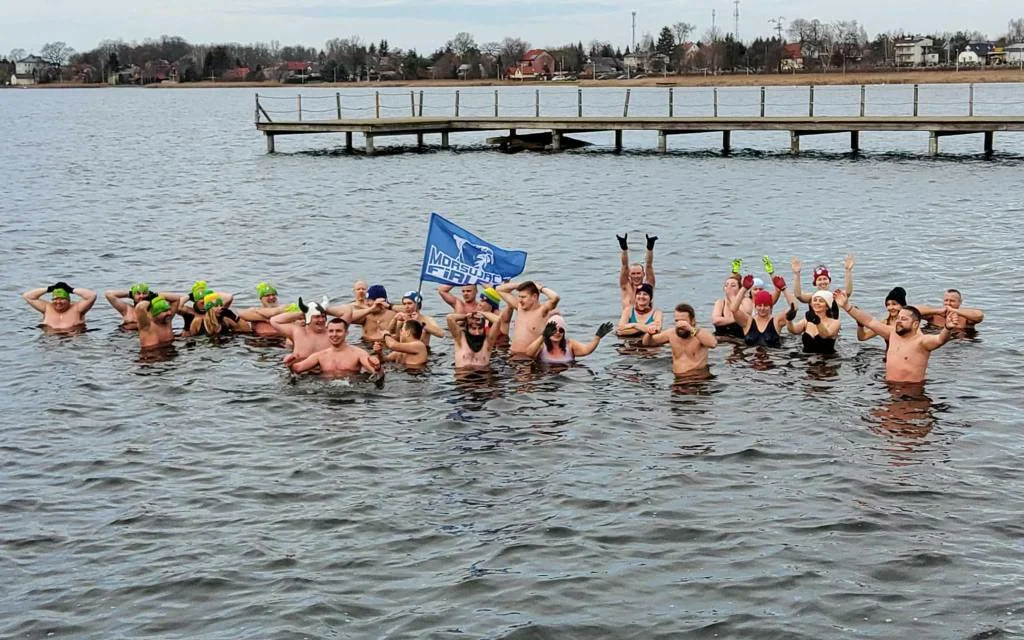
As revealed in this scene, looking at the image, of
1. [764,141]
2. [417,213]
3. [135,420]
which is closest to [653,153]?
[764,141]

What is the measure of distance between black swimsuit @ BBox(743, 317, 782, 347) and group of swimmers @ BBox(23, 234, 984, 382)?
1 cm

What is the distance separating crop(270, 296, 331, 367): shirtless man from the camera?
1593 cm

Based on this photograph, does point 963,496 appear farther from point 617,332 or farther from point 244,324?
point 244,324

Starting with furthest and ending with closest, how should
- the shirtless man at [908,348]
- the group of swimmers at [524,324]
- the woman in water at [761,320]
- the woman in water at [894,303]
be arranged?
the woman in water at [761,320] → the woman in water at [894,303] → the group of swimmers at [524,324] → the shirtless man at [908,348]

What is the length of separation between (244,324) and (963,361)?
33.3 feet

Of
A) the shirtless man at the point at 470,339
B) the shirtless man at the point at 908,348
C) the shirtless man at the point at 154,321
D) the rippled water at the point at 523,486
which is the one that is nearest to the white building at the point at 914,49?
the rippled water at the point at 523,486

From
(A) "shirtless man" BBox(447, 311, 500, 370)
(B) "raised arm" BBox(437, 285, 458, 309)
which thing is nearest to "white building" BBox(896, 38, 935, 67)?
(B) "raised arm" BBox(437, 285, 458, 309)

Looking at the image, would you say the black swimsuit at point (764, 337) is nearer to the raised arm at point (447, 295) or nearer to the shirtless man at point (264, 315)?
the raised arm at point (447, 295)

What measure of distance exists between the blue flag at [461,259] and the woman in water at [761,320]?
323cm

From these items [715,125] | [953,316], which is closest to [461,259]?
[953,316]

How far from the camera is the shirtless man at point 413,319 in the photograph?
1619cm

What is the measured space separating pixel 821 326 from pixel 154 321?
9.20m

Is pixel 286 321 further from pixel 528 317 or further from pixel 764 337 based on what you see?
pixel 764 337

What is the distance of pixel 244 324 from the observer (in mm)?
18766
